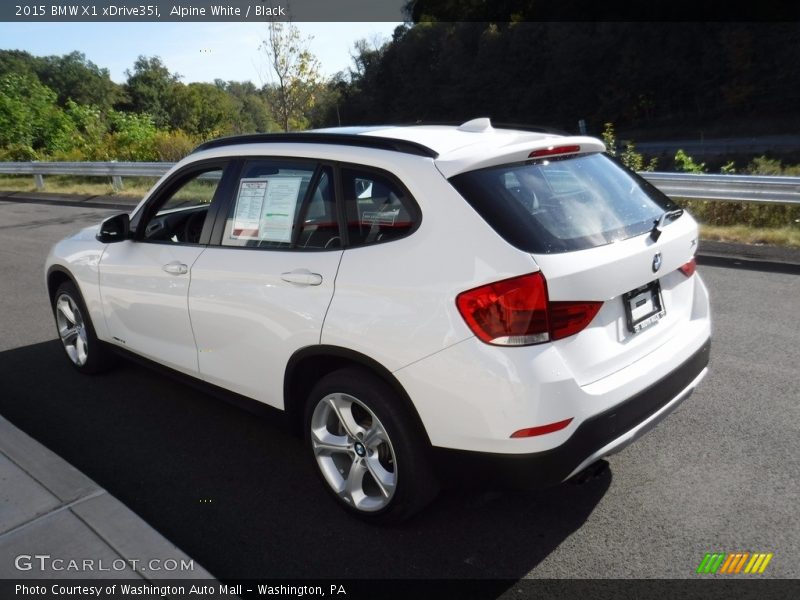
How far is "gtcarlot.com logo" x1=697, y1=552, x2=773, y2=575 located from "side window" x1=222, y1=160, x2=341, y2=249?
6.79ft

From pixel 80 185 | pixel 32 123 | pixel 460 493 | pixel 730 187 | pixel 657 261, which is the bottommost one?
pixel 460 493

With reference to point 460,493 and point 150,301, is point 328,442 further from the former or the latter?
point 150,301

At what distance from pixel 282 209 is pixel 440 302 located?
119 centimetres

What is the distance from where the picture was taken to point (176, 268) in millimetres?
3916

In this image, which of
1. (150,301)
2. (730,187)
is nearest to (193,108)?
(730,187)

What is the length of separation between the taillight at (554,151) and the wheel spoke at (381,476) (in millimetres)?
1545

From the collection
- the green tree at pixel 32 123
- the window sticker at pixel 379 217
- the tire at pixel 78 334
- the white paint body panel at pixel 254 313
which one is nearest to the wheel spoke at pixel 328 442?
the white paint body panel at pixel 254 313

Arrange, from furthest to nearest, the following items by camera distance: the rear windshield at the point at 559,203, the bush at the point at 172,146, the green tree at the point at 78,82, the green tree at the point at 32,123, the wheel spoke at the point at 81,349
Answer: the green tree at the point at 78,82 < the green tree at the point at 32,123 < the bush at the point at 172,146 < the wheel spoke at the point at 81,349 < the rear windshield at the point at 559,203

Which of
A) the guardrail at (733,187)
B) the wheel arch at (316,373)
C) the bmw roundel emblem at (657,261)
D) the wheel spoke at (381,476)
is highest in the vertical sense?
the bmw roundel emblem at (657,261)

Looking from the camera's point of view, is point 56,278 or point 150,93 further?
point 150,93

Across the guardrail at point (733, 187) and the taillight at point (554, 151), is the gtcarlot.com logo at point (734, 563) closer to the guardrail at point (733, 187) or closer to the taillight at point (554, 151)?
the taillight at point (554, 151)

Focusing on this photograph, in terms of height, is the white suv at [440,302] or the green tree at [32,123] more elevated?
the green tree at [32,123]

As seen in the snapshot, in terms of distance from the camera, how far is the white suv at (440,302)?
2600mm

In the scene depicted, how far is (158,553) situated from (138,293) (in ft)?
6.04
